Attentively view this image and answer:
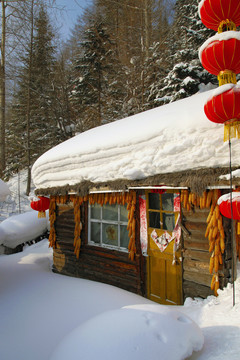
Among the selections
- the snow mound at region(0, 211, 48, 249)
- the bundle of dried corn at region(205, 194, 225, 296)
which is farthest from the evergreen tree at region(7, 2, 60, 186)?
the bundle of dried corn at region(205, 194, 225, 296)

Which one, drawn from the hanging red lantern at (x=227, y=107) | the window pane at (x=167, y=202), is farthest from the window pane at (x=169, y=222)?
the hanging red lantern at (x=227, y=107)

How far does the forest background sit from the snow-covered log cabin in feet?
28.2

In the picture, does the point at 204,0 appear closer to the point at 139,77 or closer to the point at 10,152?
the point at 139,77

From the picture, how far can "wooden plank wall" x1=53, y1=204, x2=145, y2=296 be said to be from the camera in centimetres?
577

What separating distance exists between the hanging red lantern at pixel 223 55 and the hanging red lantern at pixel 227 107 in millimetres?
332

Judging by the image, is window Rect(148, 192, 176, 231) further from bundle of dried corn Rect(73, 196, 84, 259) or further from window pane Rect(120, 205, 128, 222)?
bundle of dried corn Rect(73, 196, 84, 259)

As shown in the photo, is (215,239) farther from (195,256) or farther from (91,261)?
(91,261)

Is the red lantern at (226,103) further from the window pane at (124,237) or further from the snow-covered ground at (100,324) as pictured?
the window pane at (124,237)

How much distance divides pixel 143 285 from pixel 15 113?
21.9 m

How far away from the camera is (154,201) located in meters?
5.44

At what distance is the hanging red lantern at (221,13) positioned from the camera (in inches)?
134

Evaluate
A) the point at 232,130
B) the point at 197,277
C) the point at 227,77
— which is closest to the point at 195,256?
the point at 197,277

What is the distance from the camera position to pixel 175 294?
4945 mm

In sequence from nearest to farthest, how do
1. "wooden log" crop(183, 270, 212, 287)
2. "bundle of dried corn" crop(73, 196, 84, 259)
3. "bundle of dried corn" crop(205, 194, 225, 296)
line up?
"bundle of dried corn" crop(205, 194, 225, 296) → "wooden log" crop(183, 270, 212, 287) → "bundle of dried corn" crop(73, 196, 84, 259)
